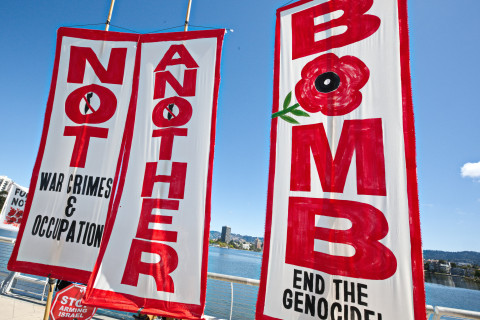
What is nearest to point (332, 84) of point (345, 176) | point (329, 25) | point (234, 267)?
point (329, 25)

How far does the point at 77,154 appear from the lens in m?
3.52

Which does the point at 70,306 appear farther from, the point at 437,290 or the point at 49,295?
the point at 437,290

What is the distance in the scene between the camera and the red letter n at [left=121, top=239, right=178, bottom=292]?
279cm

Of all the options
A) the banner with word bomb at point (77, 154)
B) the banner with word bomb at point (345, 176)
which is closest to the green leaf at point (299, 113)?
the banner with word bomb at point (345, 176)

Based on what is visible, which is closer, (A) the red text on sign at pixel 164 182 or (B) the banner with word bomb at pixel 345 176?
(B) the banner with word bomb at pixel 345 176

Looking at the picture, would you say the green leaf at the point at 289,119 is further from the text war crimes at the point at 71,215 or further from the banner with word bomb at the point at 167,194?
the text war crimes at the point at 71,215

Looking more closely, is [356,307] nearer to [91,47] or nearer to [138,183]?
[138,183]

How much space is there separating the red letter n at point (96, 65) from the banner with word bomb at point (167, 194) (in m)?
0.38

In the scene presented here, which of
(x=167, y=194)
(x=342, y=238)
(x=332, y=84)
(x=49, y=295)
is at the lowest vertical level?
(x=49, y=295)

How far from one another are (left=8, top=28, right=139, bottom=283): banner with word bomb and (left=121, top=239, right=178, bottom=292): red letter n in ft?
1.86

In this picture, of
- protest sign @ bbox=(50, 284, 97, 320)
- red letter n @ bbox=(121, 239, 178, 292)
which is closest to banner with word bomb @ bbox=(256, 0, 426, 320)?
red letter n @ bbox=(121, 239, 178, 292)

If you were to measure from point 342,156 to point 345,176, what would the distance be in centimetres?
21

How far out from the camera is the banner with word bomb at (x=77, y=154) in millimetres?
3199

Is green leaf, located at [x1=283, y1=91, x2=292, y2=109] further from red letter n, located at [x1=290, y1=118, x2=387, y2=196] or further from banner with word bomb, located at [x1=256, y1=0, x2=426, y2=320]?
red letter n, located at [x1=290, y1=118, x2=387, y2=196]
